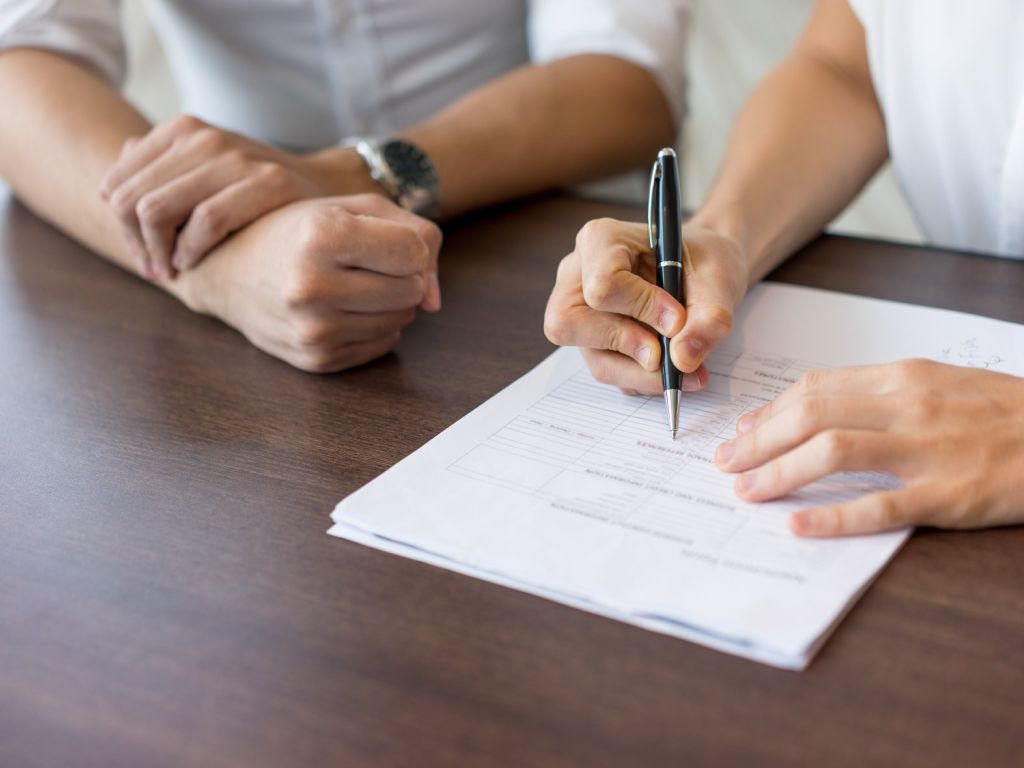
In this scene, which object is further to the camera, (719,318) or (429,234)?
(429,234)

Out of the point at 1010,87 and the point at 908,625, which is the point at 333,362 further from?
the point at 1010,87

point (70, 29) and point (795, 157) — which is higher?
point (70, 29)

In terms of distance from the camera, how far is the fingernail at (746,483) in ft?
1.84

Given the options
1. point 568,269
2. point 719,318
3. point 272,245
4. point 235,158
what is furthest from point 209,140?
point 719,318

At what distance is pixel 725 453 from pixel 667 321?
0.35 feet

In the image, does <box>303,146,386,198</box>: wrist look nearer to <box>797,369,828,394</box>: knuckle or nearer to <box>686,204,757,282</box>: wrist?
<box>686,204,757,282</box>: wrist

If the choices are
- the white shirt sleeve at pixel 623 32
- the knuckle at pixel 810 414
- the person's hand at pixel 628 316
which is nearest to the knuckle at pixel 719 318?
the person's hand at pixel 628 316

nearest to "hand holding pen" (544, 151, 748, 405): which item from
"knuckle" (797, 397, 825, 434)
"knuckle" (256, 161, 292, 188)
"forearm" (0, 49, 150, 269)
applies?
"knuckle" (797, 397, 825, 434)

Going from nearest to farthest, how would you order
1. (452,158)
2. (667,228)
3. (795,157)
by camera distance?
(667,228) < (795,157) < (452,158)

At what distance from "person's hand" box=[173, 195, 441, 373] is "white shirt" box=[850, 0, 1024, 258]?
0.50m

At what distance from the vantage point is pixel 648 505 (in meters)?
0.56

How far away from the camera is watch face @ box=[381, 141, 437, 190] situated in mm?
1005

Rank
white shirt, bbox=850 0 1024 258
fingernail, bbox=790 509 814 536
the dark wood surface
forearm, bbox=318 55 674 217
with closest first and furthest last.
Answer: the dark wood surface
fingernail, bbox=790 509 814 536
white shirt, bbox=850 0 1024 258
forearm, bbox=318 55 674 217

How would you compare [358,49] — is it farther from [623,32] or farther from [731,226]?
[731,226]
